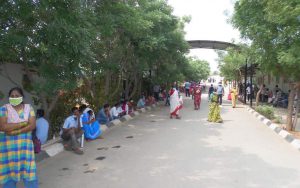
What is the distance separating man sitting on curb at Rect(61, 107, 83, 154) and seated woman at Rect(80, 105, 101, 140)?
0.76 metres

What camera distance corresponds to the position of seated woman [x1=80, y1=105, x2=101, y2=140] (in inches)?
427

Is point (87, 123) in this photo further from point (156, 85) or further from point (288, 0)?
point (156, 85)

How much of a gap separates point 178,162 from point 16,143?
391 centimetres

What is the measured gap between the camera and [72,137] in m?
9.59

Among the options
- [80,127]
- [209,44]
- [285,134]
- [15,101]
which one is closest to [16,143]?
[15,101]

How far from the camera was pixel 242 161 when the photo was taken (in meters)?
8.46

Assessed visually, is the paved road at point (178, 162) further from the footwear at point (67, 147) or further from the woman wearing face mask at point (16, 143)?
the woman wearing face mask at point (16, 143)

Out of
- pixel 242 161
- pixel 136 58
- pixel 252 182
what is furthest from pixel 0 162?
pixel 136 58

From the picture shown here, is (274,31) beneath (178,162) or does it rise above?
above

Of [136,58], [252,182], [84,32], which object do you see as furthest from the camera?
[136,58]

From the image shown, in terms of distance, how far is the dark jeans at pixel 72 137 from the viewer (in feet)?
31.4

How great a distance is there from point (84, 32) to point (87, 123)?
3.79 metres

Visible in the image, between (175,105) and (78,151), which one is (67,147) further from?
(175,105)

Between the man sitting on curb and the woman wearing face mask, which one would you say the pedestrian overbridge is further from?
the woman wearing face mask
